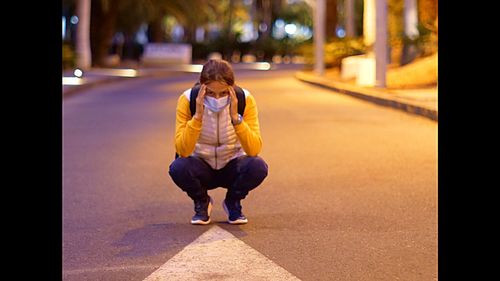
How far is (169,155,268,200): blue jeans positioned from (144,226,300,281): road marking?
1.71 ft

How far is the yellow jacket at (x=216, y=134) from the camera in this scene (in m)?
7.16

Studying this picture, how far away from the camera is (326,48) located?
39469 mm

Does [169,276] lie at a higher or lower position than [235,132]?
lower

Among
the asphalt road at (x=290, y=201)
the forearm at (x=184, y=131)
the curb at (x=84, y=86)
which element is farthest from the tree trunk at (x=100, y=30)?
the forearm at (x=184, y=131)

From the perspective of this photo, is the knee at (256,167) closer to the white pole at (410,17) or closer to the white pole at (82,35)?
the white pole at (410,17)

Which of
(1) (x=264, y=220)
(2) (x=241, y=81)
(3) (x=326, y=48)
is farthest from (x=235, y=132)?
(3) (x=326, y=48)

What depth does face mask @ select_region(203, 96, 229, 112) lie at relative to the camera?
7.07 m

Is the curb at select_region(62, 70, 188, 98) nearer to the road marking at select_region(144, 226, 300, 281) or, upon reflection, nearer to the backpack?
the backpack

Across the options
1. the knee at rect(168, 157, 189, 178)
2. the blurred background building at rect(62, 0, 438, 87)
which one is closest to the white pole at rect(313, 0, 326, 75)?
the blurred background building at rect(62, 0, 438, 87)

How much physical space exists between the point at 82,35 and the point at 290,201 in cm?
3201
